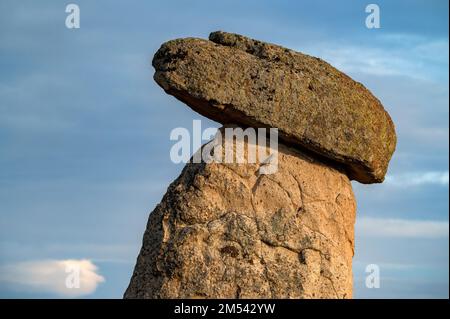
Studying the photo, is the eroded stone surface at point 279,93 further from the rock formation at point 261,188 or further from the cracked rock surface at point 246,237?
the cracked rock surface at point 246,237

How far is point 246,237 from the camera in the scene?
48.3ft

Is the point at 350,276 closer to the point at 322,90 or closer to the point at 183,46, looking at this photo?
the point at 322,90

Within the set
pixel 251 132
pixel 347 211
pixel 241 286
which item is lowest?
pixel 241 286

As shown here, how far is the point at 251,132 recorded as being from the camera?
15.4 meters

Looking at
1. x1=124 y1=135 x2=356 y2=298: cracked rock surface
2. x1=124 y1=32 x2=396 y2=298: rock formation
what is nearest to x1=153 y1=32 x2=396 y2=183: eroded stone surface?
x1=124 y1=32 x2=396 y2=298: rock formation

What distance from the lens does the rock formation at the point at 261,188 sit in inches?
575

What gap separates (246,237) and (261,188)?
84 centimetres

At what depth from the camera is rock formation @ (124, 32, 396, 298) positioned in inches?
575

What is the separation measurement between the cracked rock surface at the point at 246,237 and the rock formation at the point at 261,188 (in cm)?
2

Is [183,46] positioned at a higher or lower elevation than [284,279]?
higher

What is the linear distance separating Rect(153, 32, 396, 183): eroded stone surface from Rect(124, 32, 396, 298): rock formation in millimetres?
16

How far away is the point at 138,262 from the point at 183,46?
3.38 metres

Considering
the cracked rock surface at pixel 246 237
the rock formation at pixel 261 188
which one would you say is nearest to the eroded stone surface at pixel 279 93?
the rock formation at pixel 261 188

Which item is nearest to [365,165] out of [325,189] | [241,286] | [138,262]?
[325,189]
